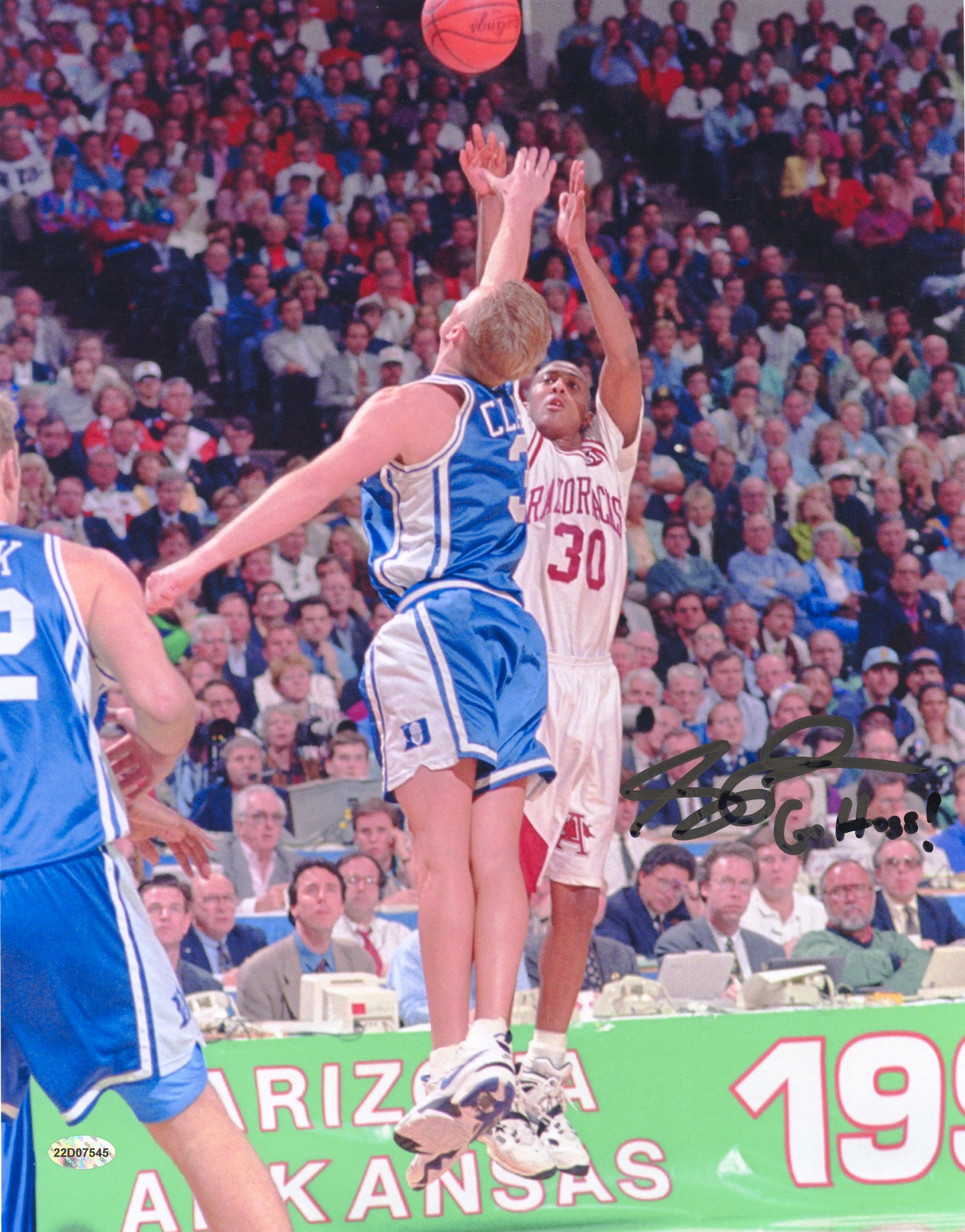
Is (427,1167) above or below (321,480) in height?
below

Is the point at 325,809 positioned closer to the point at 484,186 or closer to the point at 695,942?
the point at 695,942

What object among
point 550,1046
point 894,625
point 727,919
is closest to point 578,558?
point 550,1046

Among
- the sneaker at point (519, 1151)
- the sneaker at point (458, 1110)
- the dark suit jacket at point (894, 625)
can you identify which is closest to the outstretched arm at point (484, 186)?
the sneaker at point (458, 1110)

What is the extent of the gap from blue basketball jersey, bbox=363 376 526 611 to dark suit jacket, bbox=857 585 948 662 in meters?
6.14

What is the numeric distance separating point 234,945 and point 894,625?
5.22m

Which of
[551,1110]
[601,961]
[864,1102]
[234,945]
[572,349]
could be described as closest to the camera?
[551,1110]

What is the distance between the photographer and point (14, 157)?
10344mm

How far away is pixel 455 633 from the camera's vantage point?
3.91 meters

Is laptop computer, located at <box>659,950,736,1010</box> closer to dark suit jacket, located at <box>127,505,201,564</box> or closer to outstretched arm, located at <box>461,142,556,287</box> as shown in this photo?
outstretched arm, located at <box>461,142,556,287</box>

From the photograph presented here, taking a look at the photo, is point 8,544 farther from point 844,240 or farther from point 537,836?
point 844,240

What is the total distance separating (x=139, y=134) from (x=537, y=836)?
7.87 m

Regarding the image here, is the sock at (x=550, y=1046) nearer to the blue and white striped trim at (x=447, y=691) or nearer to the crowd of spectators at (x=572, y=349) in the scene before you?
the blue and white striped trim at (x=447, y=691)

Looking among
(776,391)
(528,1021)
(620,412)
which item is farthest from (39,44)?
(528,1021)

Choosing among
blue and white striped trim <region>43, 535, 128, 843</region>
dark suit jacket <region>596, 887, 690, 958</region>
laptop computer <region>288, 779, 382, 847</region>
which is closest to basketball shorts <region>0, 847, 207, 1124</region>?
blue and white striped trim <region>43, 535, 128, 843</region>
